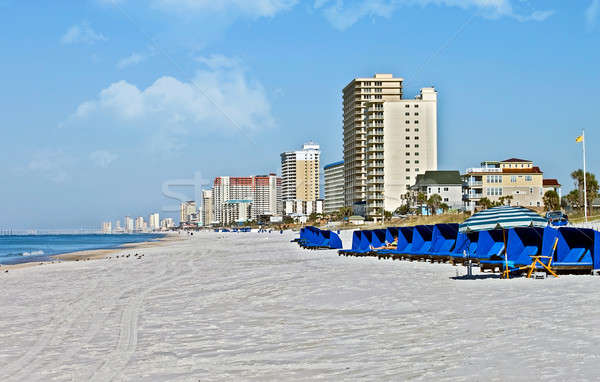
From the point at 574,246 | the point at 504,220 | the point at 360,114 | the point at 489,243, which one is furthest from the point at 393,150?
the point at 504,220

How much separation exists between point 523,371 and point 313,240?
42.0 metres

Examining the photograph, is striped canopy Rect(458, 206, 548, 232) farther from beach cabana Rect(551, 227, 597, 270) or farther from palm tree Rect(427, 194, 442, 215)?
palm tree Rect(427, 194, 442, 215)

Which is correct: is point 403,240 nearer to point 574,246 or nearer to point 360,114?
point 574,246

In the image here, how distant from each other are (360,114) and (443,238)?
11846 centimetres

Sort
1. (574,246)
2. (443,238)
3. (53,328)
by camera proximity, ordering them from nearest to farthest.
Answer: (53,328)
(574,246)
(443,238)

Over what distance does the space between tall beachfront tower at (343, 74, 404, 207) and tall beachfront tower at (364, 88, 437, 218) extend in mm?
6370

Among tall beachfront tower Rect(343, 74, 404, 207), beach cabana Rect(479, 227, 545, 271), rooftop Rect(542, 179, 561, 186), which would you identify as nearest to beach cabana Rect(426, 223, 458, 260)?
beach cabana Rect(479, 227, 545, 271)

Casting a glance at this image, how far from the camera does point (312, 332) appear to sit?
30.7 ft

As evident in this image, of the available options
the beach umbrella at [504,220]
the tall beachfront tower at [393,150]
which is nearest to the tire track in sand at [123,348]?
the beach umbrella at [504,220]

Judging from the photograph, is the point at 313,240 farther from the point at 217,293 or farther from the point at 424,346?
the point at 424,346

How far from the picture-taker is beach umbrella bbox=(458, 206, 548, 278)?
1602 centimetres

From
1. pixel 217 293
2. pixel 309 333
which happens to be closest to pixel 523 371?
pixel 309 333

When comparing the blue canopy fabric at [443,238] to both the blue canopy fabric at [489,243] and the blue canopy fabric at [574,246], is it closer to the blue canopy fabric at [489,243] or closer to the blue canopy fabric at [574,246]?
the blue canopy fabric at [489,243]

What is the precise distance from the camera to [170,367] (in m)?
7.25
